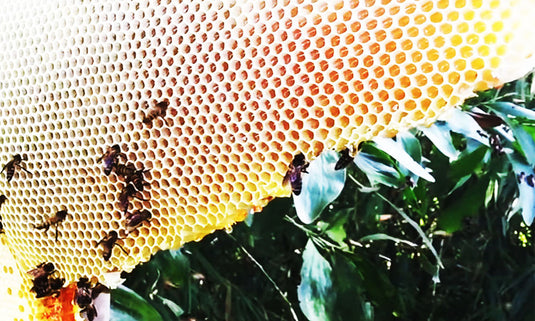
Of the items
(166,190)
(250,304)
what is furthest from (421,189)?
(166,190)

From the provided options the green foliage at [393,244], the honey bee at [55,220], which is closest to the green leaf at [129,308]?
the green foliage at [393,244]

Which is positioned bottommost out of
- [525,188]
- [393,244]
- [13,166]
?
[393,244]

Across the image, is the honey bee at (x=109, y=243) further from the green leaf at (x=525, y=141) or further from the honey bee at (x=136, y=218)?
the green leaf at (x=525, y=141)

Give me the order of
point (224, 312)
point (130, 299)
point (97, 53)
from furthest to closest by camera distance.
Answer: point (224, 312) → point (130, 299) → point (97, 53)

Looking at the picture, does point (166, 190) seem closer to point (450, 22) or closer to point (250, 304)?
point (450, 22)

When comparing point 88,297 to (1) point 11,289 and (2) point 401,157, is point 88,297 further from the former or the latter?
(2) point 401,157

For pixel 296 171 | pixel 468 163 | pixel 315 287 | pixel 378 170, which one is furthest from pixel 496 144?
pixel 296 171
